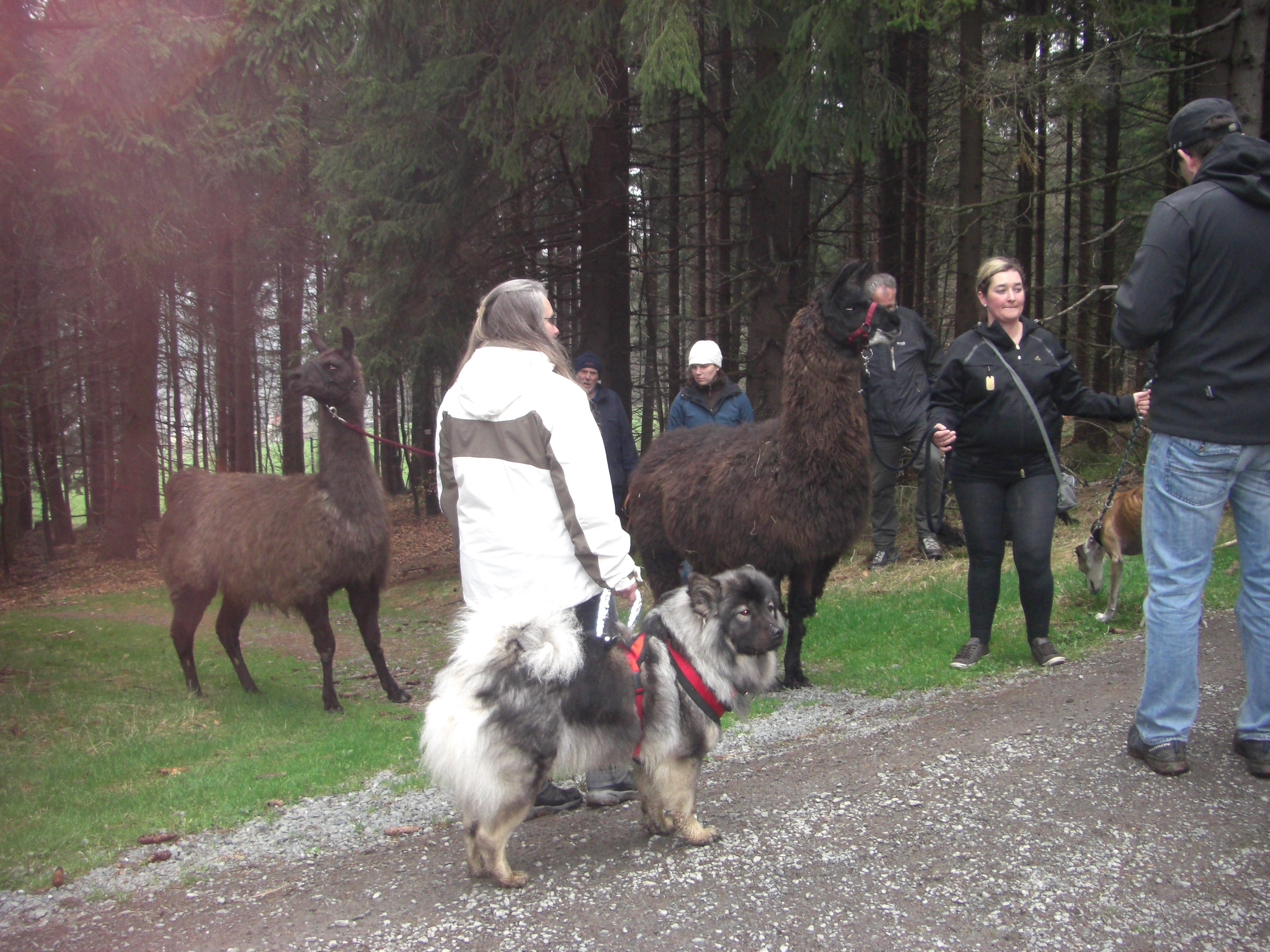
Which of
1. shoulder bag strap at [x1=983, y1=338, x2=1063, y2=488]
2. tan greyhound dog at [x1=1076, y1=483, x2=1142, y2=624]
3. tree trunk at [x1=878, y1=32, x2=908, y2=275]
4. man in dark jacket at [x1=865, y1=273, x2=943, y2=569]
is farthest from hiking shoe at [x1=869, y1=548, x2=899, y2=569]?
tree trunk at [x1=878, y1=32, x2=908, y2=275]

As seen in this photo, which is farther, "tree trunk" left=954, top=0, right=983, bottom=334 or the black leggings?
"tree trunk" left=954, top=0, right=983, bottom=334

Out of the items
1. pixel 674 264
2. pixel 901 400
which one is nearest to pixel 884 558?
pixel 901 400

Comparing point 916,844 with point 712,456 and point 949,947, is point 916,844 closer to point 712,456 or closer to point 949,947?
point 949,947

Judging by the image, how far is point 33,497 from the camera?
95.0ft

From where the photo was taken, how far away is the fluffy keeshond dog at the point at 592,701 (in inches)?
140

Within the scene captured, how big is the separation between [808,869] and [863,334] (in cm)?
368

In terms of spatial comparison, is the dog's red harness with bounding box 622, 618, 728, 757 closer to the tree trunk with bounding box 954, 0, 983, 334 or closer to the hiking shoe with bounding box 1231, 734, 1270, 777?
the hiking shoe with bounding box 1231, 734, 1270, 777

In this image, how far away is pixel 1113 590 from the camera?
286 inches

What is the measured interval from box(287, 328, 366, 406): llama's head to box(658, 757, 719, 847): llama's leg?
15.9ft

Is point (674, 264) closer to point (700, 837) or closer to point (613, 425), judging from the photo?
point (613, 425)

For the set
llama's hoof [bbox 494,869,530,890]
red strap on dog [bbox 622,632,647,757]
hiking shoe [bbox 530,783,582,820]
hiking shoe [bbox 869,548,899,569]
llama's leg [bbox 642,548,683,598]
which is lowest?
hiking shoe [bbox 530,783,582,820]

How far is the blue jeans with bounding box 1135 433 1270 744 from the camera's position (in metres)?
3.99

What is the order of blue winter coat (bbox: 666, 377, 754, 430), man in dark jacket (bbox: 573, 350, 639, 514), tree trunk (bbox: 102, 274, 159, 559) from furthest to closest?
tree trunk (bbox: 102, 274, 159, 559), man in dark jacket (bbox: 573, 350, 639, 514), blue winter coat (bbox: 666, 377, 754, 430)

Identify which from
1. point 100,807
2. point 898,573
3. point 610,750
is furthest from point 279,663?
point 610,750
